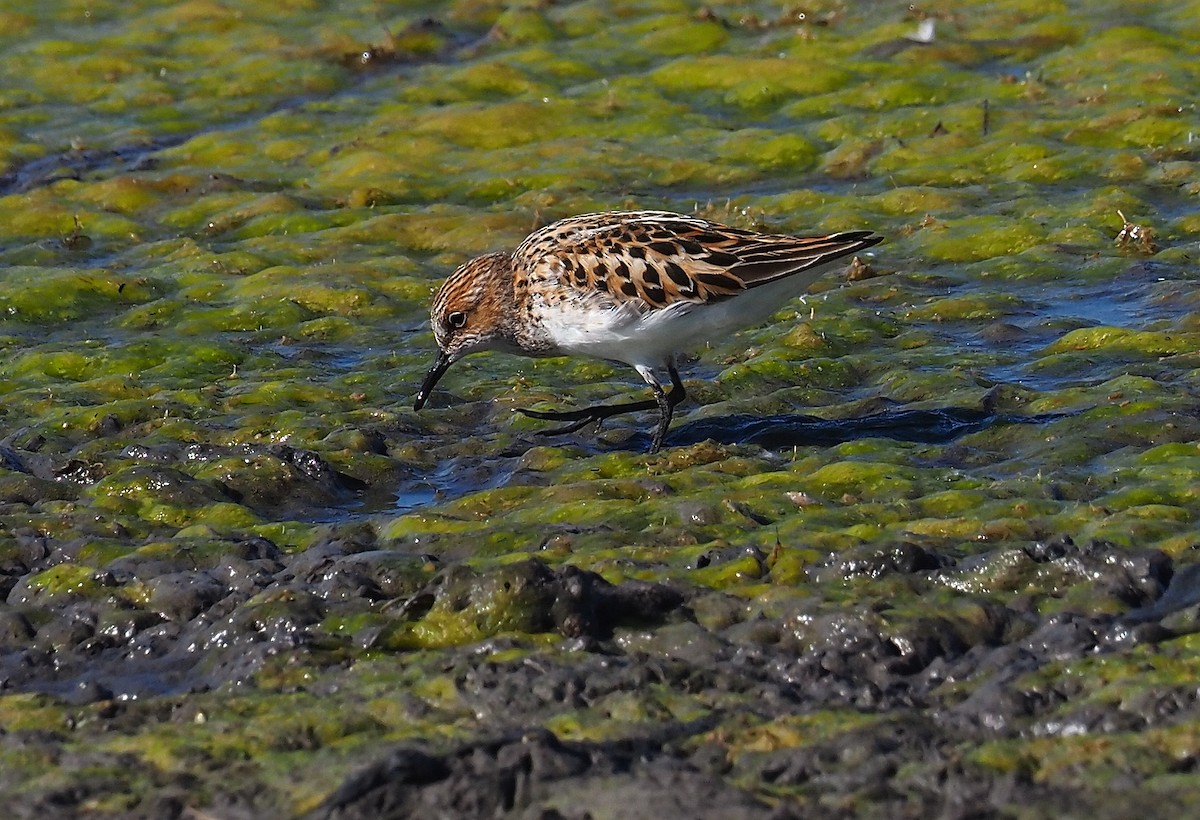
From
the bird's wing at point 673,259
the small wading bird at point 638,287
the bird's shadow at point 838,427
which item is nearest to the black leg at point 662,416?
the small wading bird at point 638,287

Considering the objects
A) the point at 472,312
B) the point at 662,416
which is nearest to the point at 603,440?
the point at 662,416

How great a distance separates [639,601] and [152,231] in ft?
27.9

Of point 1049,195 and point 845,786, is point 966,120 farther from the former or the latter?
point 845,786

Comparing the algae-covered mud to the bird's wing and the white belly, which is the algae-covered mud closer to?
the white belly

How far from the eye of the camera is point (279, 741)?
5.90m

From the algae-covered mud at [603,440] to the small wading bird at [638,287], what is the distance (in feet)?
1.87

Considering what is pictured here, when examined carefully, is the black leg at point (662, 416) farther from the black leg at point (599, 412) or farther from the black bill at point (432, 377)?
the black bill at point (432, 377)

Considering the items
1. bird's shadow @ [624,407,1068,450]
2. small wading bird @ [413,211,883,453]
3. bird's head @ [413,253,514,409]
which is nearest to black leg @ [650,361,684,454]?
small wading bird @ [413,211,883,453]

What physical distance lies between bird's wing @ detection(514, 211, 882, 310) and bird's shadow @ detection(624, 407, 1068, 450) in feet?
2.69

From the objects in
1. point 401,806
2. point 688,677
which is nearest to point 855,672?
point 688,677

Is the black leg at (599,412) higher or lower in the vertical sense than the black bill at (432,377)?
lower

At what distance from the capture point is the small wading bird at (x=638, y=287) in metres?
9.06

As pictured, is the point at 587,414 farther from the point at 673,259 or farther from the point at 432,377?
the point at 673,259

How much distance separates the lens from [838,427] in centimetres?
943
